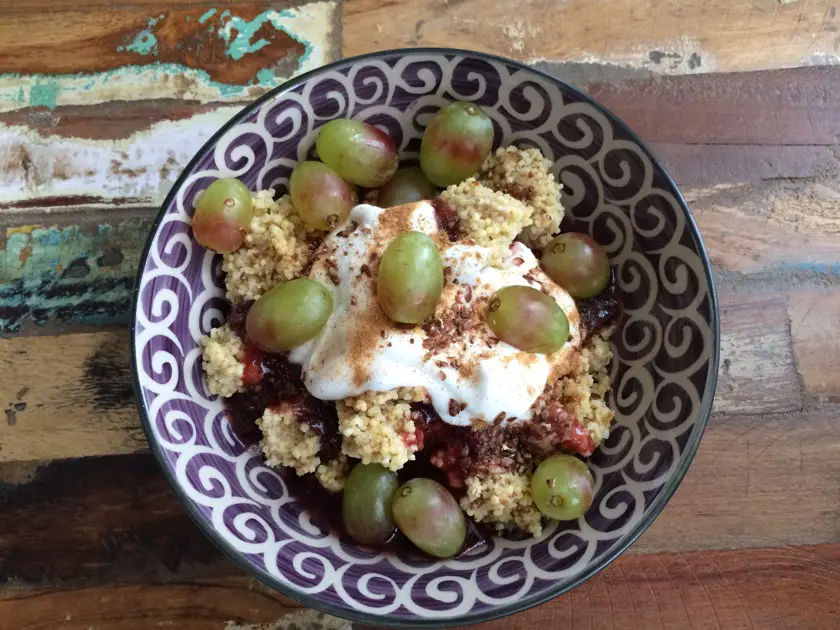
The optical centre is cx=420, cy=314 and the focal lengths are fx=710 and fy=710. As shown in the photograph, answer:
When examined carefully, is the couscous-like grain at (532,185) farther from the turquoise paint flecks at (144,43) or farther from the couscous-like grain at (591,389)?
the turquoise paint flecks at (144,43)

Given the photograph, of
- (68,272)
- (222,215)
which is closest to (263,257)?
(222,215)

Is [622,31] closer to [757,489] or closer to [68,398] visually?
[757,489]

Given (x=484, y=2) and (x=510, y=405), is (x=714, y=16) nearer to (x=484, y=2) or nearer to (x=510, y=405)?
(x=484, y=2)

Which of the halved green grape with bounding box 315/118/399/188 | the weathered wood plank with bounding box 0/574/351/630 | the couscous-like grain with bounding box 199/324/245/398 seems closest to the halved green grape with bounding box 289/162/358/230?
the halved green grape with bounding box 315/118/399/188

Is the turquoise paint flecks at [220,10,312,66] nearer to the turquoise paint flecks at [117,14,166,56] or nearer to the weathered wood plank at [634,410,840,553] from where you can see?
the turquoise paint flecks at [117,14,166,56]

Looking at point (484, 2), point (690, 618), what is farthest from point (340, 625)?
point (484, 2)
